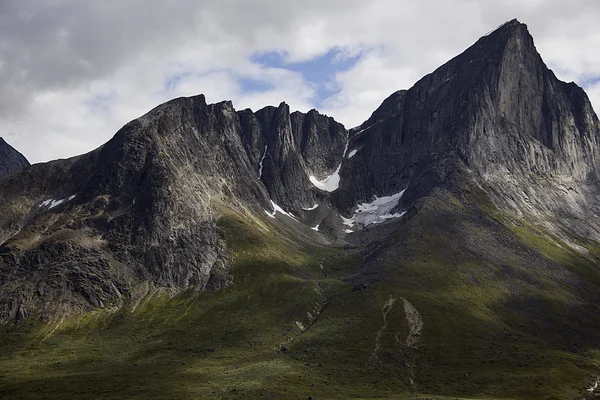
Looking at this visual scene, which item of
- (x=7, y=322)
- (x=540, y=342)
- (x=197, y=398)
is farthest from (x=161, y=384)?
(x=540, y=342)

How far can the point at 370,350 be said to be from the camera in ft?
575

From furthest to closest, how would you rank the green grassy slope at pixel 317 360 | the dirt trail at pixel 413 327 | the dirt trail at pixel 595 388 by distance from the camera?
the dirt trail at pixel 413 327
the green grassy slope at pixel 317 360
the dirt trail at pixel 595 388

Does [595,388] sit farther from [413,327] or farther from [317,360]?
[317,360]

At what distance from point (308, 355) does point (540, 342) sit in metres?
76.8

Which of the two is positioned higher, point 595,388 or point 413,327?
point 413,327

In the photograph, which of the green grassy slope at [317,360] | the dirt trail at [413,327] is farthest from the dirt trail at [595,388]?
the dirt trail at [413,327]

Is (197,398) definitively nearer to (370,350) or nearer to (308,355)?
(308,355)

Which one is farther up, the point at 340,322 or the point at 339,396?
the point at 340,322

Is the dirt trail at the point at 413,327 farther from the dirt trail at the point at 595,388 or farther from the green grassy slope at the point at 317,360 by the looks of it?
the dirt trail at the point at 595,388

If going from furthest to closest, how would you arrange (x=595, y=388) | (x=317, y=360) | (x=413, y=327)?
(x=413, y=327)
(x=317, y=360)
(x=595, y=388)

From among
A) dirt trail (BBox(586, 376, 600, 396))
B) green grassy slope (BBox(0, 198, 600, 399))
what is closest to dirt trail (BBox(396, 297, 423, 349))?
green grassy slope (BBox(0, 198, 600, 399))

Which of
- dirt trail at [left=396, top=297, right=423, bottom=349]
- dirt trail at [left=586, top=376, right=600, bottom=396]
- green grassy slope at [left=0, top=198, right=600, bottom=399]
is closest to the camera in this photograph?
dirt trail at [left=586, top=376, right=600, bottom=396]

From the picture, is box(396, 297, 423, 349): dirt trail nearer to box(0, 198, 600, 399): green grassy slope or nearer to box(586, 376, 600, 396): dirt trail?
box(0, 198, 600, 399): green grassy slope

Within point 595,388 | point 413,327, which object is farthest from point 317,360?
point 595,388
